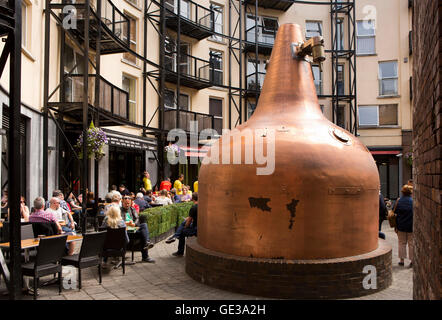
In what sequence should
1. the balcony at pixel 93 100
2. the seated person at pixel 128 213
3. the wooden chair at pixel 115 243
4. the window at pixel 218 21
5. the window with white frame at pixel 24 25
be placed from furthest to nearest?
the window at pixel 218 21 < the balcony at pixel 93 100 < the window with white frame at pixel 24 25 < the seated person at pixel 128 213 < the wooden chair at pixel 115 243

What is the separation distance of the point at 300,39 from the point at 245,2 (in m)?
21.5

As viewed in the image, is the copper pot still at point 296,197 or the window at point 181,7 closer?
the copper pot still at point 296,197

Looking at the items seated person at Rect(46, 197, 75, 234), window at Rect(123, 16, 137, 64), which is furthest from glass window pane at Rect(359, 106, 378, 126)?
seated person at Rect(46, 197, 75, 234)

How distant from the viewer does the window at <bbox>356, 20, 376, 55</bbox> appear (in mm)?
29953

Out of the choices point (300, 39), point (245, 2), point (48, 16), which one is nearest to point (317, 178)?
point (300, 39)

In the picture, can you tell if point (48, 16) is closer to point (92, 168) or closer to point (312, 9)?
point (92, 168)

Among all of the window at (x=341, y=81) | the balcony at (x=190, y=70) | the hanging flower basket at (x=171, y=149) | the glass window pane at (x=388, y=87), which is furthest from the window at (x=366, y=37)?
the hanging flower basket at (x=171, y=149)

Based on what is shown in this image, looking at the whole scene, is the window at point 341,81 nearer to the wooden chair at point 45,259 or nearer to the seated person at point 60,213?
the seated person at point 60,213

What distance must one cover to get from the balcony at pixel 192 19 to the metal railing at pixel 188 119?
5.27 m

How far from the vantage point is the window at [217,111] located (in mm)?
27942

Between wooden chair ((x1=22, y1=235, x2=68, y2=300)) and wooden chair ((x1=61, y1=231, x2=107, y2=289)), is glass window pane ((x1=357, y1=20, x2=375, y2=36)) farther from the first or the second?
wooden chair ((x1=22, y1=235, x2=68, y2=300))

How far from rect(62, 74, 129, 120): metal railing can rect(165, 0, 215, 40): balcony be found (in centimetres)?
815

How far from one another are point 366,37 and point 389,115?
602 centimetres

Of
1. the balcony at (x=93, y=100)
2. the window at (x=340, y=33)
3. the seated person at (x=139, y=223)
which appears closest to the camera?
the seated person at (x=139, y=223)
